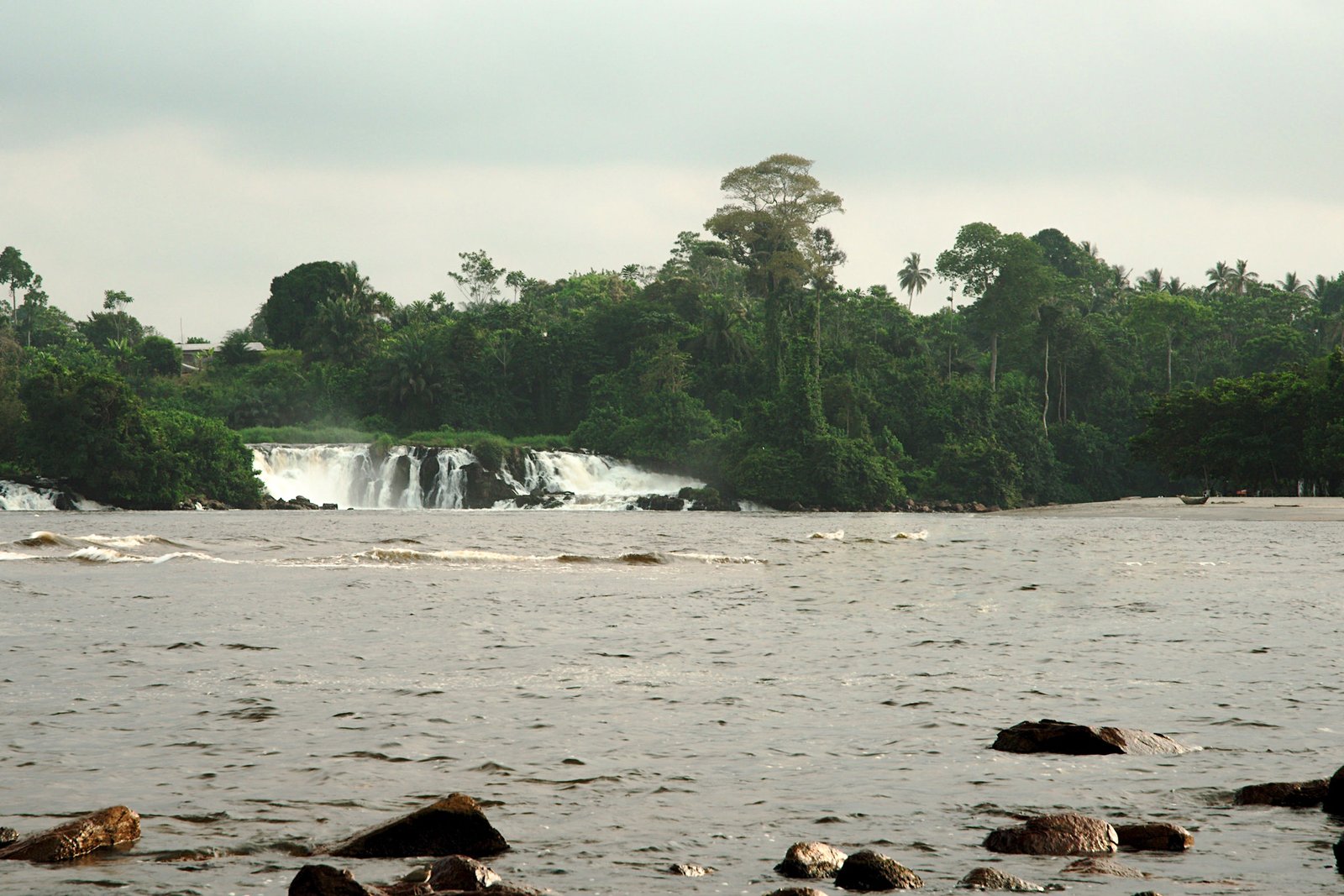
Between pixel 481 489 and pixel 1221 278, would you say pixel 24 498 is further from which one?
pixel 1221 278

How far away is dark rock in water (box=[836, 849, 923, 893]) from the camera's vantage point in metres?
5.02

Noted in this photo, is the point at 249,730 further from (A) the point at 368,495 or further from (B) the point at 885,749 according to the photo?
(A) the point at 368,495

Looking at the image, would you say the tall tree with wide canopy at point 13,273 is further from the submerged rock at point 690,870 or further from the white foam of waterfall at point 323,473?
the submerged rock at point 690,870

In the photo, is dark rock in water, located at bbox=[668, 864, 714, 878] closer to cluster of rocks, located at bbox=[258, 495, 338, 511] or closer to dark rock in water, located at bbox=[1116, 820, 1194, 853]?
dark rock in water, located at bbox=[1116, 820, 1194, 853]

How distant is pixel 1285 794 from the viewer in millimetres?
6582

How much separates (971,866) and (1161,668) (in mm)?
7053

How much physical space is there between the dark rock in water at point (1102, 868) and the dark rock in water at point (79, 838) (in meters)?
4.15

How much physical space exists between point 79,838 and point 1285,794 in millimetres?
5924

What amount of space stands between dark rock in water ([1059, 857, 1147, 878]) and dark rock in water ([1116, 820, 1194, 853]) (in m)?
0.37

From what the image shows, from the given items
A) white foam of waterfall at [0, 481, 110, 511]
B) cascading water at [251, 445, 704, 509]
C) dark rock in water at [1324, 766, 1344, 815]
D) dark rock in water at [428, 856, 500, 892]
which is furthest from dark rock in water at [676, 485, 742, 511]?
dark rock in water at [428, 856, 500, 892]

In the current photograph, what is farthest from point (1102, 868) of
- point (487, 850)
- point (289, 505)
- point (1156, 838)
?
point (289, 505)

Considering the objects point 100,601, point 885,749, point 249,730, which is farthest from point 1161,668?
point 100,601

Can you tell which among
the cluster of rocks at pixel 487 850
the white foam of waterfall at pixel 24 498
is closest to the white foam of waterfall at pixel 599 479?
the white foam of waterfall at pixel 24 498

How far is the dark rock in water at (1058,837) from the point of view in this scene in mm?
5668
